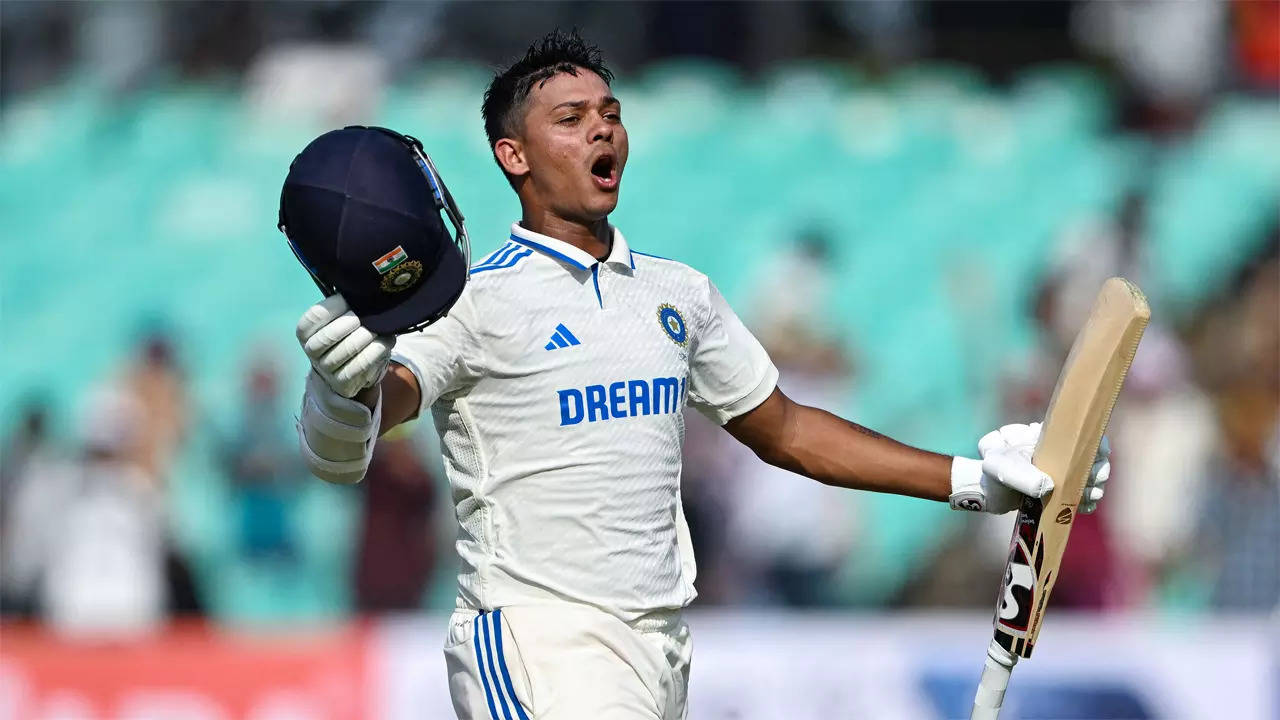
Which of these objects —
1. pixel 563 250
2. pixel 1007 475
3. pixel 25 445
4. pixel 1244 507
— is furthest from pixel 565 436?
pixel 25 445

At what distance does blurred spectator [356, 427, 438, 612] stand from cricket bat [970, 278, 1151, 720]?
5.19 meters

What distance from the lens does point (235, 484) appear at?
9.68 m

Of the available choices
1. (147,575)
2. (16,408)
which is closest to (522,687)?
(147,575)

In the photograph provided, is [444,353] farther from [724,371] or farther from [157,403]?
[157,403]

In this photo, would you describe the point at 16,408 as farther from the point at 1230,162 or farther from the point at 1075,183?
the point at 1230,162

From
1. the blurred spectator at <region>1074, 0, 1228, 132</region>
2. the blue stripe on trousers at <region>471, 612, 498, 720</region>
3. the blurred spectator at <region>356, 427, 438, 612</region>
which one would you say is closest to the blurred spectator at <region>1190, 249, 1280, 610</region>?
the blurred spectator at <region>1074, 0, 1228, 132</region>

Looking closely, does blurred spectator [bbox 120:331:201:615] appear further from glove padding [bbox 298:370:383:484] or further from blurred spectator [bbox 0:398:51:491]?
glove padding [bbox 298:370:383:484]

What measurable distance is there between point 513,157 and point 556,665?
1238mm

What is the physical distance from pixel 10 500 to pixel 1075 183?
772 cm

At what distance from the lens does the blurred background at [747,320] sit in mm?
7562

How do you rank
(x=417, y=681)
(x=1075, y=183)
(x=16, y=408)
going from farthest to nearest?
1. (x=1075, y=183)
2. (x=16, y=408)
3. (x=417, y=681)

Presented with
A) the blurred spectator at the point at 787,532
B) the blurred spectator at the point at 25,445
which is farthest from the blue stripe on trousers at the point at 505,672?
the blurred spectator at the point at 25,445

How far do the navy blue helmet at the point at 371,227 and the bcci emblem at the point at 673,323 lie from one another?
0.70 m

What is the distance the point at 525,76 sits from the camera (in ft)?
13.8
